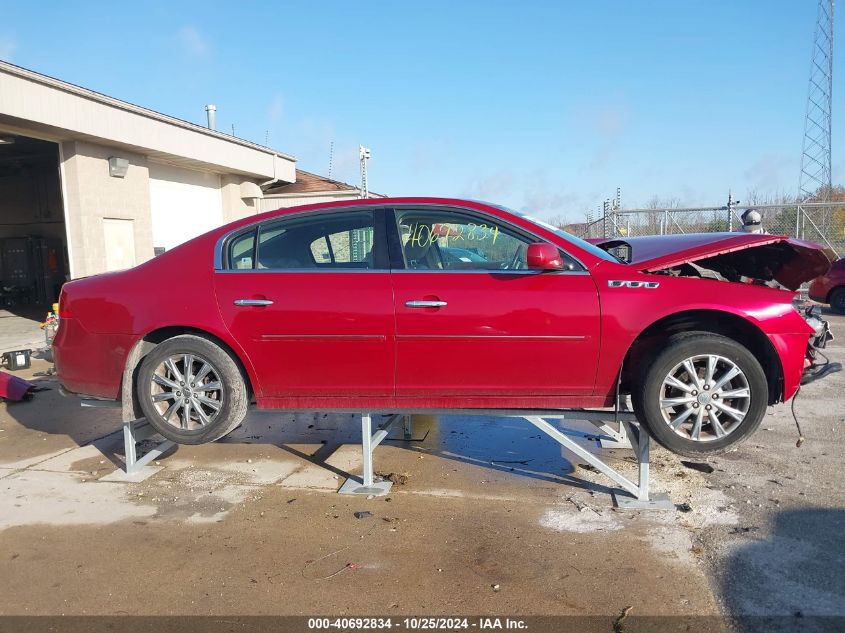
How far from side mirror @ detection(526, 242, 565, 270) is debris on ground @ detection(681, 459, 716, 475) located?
6.87 ft

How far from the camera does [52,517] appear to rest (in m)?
3.97

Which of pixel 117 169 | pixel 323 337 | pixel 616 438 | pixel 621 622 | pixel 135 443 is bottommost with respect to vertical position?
pixel 621 622

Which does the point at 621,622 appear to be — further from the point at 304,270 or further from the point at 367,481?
the point at 304,270

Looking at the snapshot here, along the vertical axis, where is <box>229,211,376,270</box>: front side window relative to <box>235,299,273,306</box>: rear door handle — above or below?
above

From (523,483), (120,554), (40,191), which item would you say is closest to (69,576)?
(120,554)

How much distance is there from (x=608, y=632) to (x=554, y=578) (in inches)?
18.1

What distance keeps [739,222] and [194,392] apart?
1320 cm

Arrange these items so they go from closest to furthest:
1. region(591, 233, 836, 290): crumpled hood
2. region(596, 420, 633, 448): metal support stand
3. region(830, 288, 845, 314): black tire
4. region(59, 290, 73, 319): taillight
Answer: region(591, 233, 836, 290): crumpled hood
region(59, 290, 73, 319): taillight
region(596, 420, 633, 448): metal support stand
region(830, 288, 845, 314): black tire

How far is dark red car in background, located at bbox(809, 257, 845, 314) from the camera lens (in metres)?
12.8

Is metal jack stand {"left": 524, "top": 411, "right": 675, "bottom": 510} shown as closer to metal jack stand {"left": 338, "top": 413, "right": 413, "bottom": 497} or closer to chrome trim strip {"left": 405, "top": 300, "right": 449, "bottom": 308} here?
chrome trim strip {"left": 405, "top": 300, "right": 449, "bottom": 308}

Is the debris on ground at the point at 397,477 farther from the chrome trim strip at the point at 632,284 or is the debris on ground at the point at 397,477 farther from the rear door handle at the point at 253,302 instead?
the chrome trim strip at the point at 632,284

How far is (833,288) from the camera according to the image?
43.0ft

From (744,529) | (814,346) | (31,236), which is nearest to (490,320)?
(744,529)

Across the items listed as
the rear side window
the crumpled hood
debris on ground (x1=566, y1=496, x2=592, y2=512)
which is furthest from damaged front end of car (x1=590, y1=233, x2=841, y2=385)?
the rear side window
